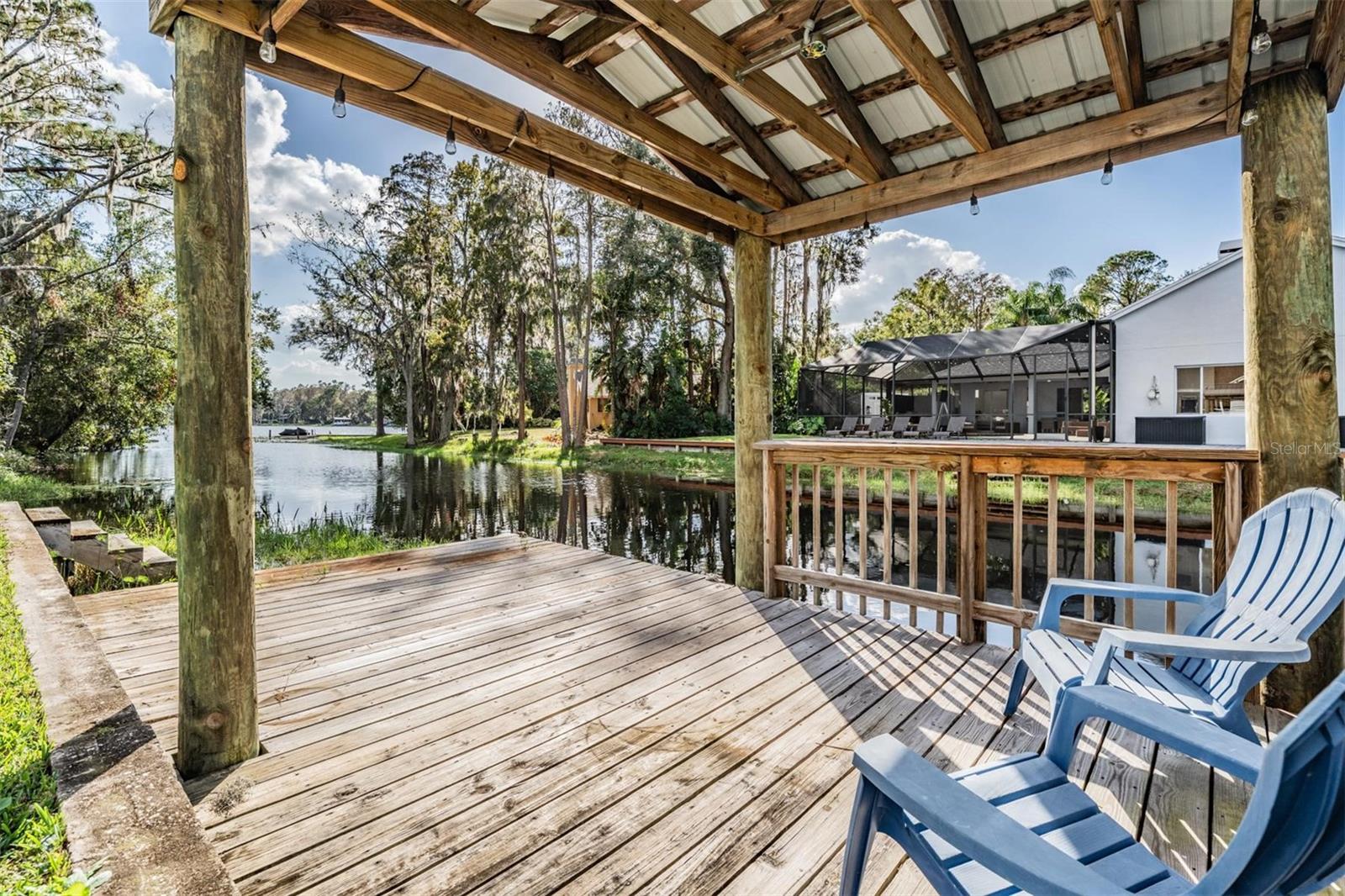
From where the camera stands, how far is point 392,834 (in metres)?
1.60

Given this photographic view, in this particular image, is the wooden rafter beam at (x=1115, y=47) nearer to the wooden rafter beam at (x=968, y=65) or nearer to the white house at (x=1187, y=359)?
the wooden rafter beam at (x=968, y=65)

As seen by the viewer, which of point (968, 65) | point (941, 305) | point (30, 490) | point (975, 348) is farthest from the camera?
point (941, 305)

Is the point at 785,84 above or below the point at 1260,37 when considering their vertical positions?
above

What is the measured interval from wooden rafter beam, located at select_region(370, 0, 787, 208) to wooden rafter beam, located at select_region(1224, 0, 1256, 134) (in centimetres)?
215

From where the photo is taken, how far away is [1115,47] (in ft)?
7.55

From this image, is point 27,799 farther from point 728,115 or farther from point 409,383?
point 409,383

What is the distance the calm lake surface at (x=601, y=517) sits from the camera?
298 inches

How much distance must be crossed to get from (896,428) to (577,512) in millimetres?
9726

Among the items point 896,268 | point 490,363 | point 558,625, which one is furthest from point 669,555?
point 896,268

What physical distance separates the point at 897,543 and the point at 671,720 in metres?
7.80

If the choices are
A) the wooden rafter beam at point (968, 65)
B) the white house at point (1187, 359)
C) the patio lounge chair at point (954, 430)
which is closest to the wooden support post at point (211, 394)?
the wooden rafter beam at point (968, 65)

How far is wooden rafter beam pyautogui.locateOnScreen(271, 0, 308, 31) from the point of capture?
1.78 meters

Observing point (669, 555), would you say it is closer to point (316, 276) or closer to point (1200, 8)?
point (1200, 8)

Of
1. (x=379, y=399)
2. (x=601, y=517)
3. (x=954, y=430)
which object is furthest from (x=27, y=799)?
(x=379, y=399)
